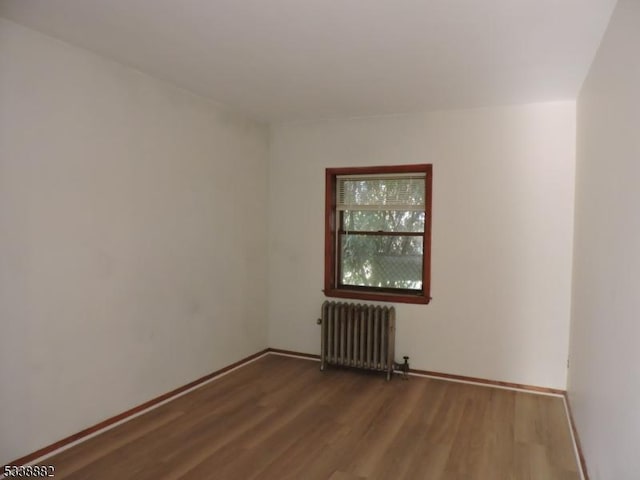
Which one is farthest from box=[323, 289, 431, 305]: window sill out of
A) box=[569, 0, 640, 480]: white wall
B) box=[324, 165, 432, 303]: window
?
box=[569, 0, 640, 480]: white wall

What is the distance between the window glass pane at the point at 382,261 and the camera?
440cm

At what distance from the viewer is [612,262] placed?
199 cm

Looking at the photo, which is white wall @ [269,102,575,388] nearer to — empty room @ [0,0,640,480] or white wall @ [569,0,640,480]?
empty room @ [0,0,640,480]

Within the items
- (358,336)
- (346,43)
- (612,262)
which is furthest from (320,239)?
(612,262)

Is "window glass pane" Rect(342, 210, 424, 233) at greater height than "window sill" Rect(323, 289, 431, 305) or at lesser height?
greater

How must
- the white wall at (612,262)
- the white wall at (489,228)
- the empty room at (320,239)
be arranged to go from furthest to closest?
the white wall at (489,228) < the empty room at (320,239) < the white wall at (612,262)

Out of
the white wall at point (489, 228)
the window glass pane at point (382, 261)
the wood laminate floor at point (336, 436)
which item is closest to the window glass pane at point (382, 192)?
the white wall at point (489, 228)

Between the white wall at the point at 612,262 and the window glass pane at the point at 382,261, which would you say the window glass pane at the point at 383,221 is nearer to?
the window glass pane at the point at 382,261

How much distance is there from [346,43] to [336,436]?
2.58 m

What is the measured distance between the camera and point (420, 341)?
4.24 meters

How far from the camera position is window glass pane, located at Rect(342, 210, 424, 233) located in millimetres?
4367

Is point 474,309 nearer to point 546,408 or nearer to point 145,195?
point 546,408

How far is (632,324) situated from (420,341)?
8.95ft

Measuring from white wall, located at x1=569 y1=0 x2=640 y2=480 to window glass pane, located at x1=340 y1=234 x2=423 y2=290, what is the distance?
5.29 ft
